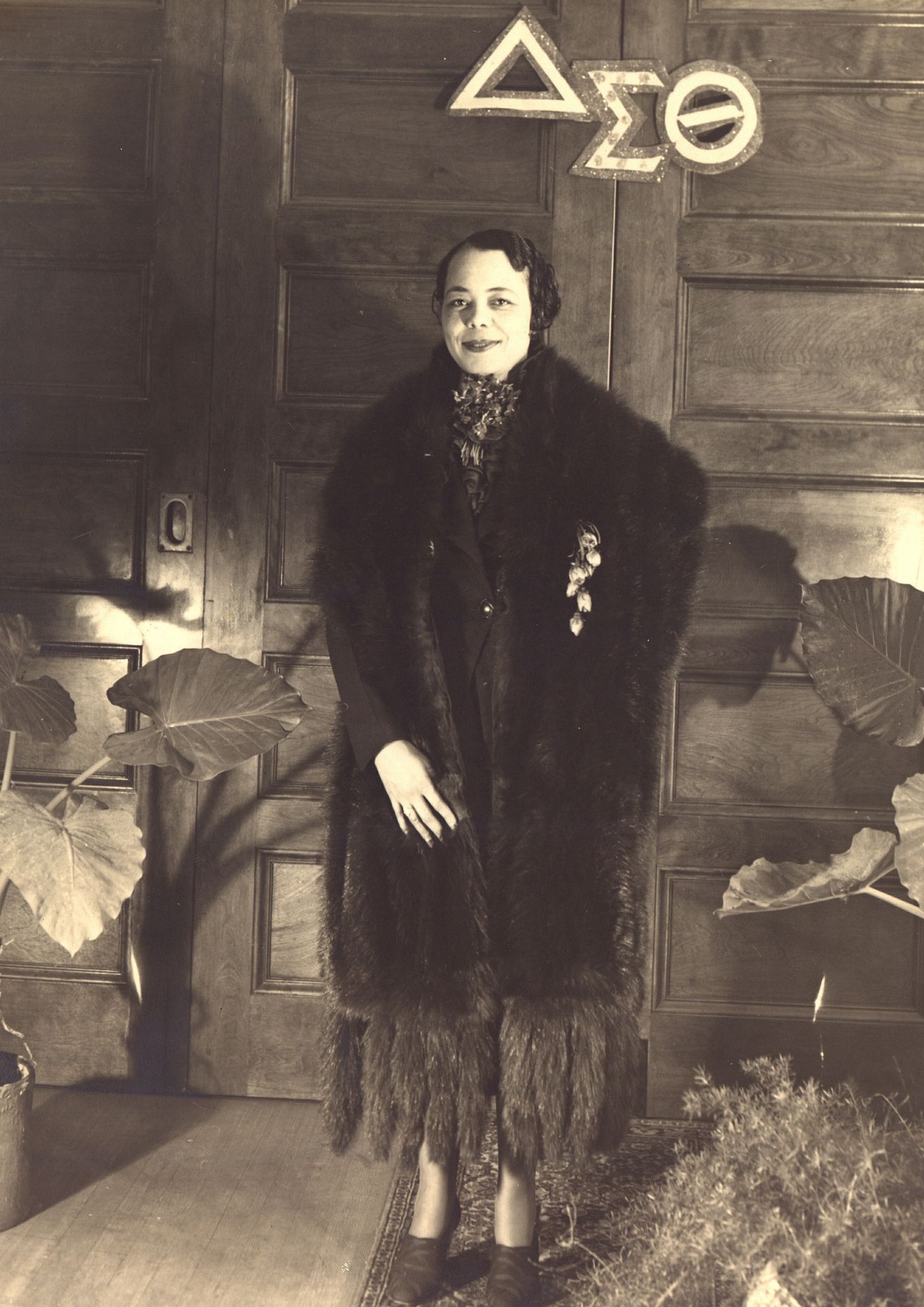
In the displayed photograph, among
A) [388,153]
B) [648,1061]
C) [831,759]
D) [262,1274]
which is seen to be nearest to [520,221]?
[388,153]

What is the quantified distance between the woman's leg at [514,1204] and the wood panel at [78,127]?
6.95 feet

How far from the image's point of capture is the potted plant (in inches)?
76.6

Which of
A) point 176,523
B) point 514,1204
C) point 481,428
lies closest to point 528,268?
point 481,428

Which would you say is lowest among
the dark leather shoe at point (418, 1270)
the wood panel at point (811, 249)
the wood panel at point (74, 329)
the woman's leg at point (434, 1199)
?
the dark leather shoe at point (418, 1270)

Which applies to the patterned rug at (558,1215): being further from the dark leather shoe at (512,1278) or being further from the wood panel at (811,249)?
the wood panel at (811,249)

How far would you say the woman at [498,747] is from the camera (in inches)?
71.9

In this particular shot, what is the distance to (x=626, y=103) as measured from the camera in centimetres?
253

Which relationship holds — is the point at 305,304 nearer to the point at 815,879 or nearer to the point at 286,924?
the point at 286,924

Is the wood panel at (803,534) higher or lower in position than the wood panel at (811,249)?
lower

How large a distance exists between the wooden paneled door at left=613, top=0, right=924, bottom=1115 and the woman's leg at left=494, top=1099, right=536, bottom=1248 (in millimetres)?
778

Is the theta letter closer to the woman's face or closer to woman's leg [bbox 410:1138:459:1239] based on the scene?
the woman's face

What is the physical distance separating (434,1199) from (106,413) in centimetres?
175

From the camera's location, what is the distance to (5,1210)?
2102 mm

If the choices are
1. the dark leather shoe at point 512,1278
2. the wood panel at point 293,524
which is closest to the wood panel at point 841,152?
the wood panel at point 293,524
